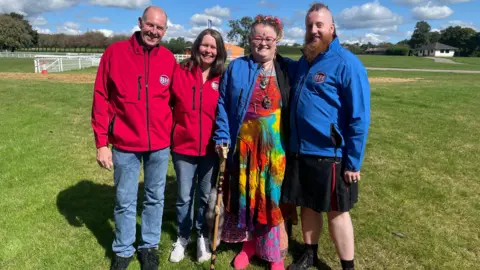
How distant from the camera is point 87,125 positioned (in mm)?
9109

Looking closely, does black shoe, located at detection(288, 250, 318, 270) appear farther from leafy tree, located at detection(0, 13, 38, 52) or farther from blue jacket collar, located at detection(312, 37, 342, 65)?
leafy tree, located at detection(0, 13, 38, 52)

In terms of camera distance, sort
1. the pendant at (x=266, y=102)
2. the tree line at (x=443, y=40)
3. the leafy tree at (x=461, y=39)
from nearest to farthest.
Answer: the pendant at (x=266, y=102) < the tree line at (x=443, y=40) < the leafy tree at (x=461, y=39)

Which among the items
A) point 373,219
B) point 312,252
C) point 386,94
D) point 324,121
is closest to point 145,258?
point 312,252

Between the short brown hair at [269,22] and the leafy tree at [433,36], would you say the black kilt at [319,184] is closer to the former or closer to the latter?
the short brown hair at [269,22]

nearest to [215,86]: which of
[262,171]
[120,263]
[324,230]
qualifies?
[262,171]

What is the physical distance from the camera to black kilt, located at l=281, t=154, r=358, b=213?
10.0ft

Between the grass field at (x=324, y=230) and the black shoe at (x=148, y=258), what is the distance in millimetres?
122

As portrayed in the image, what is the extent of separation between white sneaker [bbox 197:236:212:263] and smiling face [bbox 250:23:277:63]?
1829 millimetres

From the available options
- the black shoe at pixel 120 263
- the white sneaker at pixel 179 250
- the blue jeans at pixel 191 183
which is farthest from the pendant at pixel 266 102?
the black shoe at pixel 120 263

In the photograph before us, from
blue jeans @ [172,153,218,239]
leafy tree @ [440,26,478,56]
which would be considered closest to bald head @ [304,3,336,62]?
blue jeans @ [172,153,218,239]

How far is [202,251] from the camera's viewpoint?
3.73 m

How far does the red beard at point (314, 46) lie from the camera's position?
9.63 feet

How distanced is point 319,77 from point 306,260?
180 cm

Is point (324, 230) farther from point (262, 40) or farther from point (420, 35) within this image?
point (420, 35)
